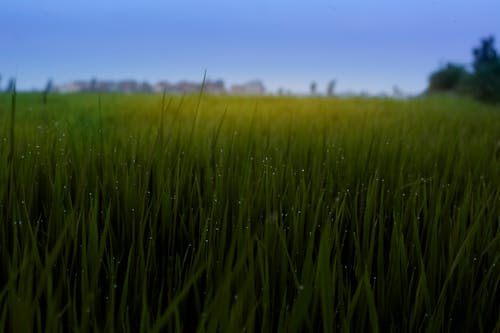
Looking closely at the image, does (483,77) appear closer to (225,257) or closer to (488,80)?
(488,80)

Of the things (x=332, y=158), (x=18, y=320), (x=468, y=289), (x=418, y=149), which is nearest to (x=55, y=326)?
(x=18, y=320)

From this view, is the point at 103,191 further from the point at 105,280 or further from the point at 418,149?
the point at 418,149

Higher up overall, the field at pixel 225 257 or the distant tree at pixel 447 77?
the distant tree at pixel 447 77

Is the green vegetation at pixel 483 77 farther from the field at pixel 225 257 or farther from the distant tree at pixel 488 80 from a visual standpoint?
the field at pixel 225 257

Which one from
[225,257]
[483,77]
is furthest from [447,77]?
[225,257]

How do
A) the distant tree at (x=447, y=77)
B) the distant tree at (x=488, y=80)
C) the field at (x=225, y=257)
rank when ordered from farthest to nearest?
1. the distant tree at (x=447, y=77)
2. the distant tree at (x=488, y=80)
3. the field at (x=225, y=257)

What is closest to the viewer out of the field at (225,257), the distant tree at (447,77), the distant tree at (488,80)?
the field at (225,257)

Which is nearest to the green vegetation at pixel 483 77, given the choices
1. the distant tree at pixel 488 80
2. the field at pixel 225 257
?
the distant tree at pixel 488 80

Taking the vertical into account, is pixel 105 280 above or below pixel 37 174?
below

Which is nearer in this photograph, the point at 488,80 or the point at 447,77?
the point at 488,80

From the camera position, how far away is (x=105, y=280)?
90cm

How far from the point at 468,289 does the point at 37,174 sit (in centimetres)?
103

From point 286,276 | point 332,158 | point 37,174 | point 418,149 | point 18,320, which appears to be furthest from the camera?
point 418,149

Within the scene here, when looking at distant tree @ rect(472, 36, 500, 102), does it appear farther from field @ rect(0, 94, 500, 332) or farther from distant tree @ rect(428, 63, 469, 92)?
field @ rect(0, 94, 500, 332)
